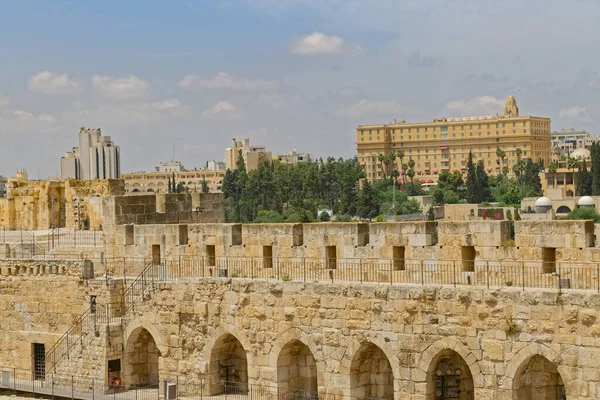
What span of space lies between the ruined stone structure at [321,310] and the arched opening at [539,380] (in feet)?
0.09

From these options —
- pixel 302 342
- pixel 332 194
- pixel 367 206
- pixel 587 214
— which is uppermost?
pixel 332 194

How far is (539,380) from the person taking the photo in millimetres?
18156

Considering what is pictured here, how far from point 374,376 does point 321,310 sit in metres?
1.65

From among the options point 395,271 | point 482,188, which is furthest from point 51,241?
point 482,188

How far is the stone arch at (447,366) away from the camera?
1825 cm

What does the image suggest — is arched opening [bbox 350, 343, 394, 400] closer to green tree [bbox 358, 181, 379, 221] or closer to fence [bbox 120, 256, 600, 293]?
fence [bbox 120, 256, 600, 293]

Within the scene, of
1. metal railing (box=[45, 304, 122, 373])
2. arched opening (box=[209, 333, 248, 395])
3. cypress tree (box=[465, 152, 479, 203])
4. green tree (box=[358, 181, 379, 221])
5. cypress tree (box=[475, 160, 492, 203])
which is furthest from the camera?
cypress tree (box=[475, 160, 492, 203])

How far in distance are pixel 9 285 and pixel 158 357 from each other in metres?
4.82

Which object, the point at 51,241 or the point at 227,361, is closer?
the point at 227,361

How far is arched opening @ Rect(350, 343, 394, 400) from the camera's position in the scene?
66.2 feet

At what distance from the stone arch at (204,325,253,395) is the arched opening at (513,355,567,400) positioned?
6068mm

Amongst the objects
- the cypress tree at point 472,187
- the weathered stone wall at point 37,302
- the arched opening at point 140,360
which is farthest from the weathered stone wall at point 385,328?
the cypress tree at point 472,187

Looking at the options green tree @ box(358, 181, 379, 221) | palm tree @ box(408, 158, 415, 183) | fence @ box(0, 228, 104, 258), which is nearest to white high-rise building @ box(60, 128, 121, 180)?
fence @ box(0, 228, 104, 258)

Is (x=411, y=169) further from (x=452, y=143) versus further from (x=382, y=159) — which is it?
(x=452, y=143)
